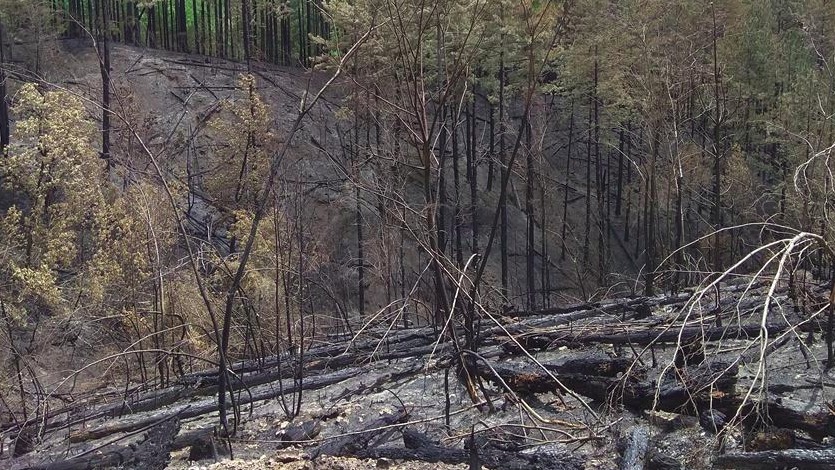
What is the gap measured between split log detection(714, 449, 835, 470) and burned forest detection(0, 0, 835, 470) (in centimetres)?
2

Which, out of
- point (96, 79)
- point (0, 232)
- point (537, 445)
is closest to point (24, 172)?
point (0, 232)

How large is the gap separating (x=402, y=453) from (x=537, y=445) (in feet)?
3.74

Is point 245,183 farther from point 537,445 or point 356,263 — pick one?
point 537,445

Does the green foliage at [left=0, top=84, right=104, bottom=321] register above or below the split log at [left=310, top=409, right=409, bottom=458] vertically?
above

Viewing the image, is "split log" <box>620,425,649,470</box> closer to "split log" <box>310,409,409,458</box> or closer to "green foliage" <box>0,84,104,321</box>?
"split log" <box>310,409,409,458</box>

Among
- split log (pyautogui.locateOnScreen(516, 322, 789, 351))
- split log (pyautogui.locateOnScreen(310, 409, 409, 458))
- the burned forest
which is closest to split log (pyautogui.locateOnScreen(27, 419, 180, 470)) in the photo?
the burned forest

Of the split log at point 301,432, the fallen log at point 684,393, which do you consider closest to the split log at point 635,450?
the fallen log at point 684,393

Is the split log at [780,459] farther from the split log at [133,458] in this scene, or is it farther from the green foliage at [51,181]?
the green foliage at [51,181]

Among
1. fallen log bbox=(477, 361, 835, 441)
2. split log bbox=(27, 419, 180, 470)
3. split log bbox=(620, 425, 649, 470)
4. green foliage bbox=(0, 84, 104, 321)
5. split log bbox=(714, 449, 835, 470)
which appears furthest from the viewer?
green foliage bbox=(0, 84, 104, 321)

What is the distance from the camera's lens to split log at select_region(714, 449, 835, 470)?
16.2 ft

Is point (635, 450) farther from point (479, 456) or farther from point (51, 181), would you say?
point (51, 181)

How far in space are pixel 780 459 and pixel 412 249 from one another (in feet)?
62.7

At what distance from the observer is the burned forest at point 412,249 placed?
19.8 ft

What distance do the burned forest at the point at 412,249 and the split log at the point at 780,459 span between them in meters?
0.02
